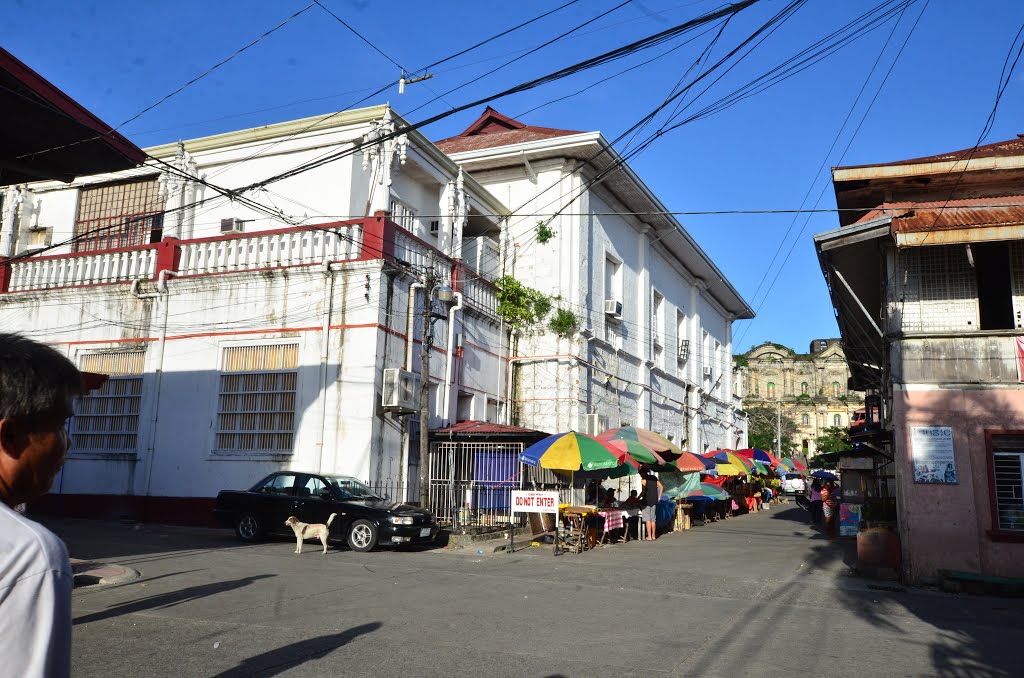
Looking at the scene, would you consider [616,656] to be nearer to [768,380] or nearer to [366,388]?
[366,388]

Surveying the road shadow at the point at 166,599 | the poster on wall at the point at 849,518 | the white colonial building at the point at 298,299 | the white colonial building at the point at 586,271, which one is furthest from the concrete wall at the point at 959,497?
the road shadow at the point at 166,599

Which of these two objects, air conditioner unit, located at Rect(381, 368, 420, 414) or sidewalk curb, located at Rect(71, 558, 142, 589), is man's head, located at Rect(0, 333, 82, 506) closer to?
sidewalk curb, located at Rect(71, 558, 142, 589)

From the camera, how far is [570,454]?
16.0 meters

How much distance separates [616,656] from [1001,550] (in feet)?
28.3

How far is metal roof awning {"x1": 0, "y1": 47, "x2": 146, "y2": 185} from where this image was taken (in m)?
10.0

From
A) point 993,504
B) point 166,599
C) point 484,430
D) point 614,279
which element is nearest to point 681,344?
point 614,279

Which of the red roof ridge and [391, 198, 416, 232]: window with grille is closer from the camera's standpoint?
[391, 198, 416, 232]: window with grille

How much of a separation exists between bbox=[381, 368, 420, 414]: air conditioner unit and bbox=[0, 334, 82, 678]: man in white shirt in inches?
580

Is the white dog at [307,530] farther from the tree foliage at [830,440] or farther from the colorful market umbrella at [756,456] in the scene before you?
the tree foliage at [830,440]

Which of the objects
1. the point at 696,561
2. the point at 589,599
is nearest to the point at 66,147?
the point at 589,599

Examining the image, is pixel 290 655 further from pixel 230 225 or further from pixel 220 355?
pixel 230 225

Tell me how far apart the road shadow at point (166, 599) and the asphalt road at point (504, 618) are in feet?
0.09

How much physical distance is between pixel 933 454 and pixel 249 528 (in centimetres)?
1216

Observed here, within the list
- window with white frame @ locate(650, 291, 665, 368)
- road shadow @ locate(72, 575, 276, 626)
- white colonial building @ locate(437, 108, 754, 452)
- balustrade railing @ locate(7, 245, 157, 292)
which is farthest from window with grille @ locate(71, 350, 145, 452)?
window with white frame @ locate(650, 291, 665, 368)
